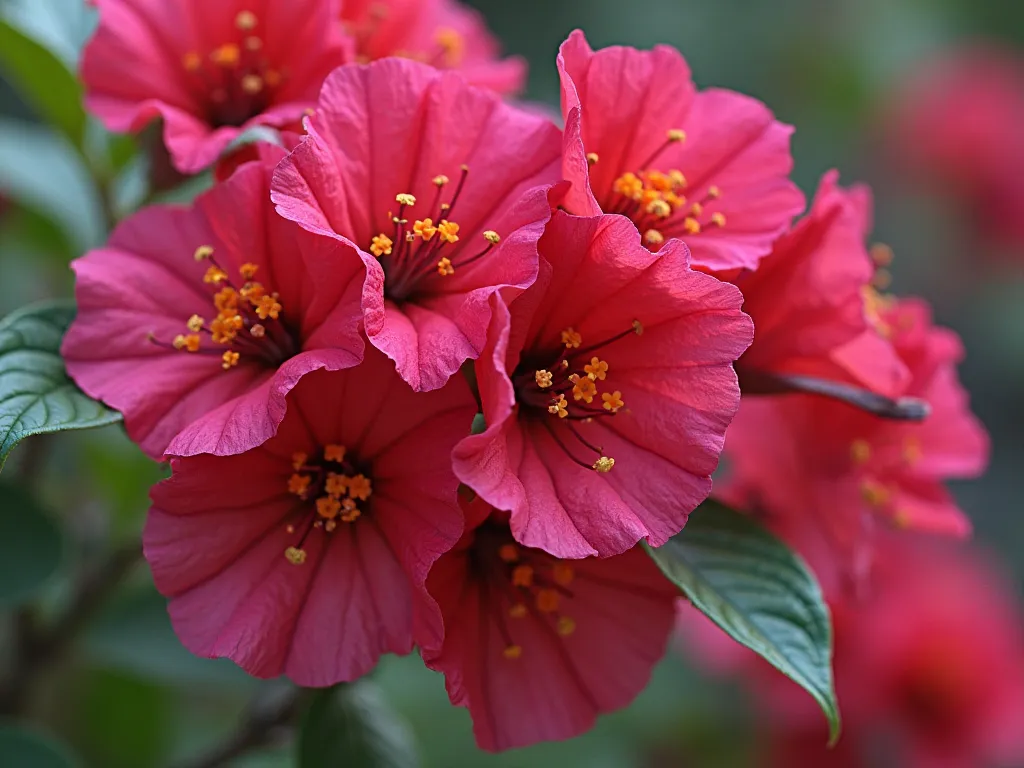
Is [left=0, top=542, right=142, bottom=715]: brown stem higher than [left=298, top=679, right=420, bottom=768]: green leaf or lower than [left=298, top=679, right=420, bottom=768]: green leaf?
lower

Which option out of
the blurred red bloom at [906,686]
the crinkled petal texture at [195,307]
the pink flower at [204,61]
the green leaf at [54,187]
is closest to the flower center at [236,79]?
the pink flower at [204,61]

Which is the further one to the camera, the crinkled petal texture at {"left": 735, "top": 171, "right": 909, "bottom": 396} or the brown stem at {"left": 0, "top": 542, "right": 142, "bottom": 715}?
the brown stem at {"left": 0, "top": 542, "right": 142, "bottom": 715}

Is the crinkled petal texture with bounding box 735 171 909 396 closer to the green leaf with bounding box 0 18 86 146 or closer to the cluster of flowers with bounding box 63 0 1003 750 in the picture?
the cluster of flowers with bounding box 63 0 1003 750

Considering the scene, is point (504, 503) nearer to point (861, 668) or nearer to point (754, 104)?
point (754, 104)

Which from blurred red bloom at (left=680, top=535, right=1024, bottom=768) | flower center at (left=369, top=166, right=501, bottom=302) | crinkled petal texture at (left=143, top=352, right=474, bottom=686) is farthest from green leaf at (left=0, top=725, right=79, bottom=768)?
blurred red bloom at (left=680, top=535, right=1024, bottom=768)

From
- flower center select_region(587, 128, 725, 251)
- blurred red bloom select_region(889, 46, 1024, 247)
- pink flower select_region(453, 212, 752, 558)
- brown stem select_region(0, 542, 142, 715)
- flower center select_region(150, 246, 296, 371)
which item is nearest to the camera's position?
pink flower select_region(453, 212, 752, 558)

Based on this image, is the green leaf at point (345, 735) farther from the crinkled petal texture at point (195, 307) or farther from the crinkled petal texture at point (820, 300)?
the crinkled petal texture at point (820, 300)

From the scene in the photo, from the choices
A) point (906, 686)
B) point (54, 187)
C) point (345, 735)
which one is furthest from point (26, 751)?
point (906, 686)
